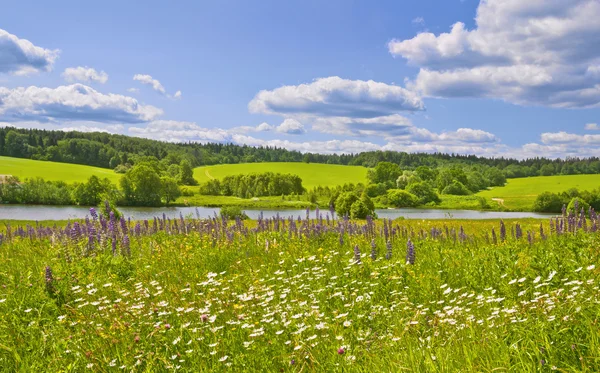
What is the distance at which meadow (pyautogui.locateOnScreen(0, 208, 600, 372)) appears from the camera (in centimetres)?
362

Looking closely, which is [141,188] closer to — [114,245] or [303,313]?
[114,245]

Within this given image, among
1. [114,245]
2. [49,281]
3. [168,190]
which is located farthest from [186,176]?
[49,281]

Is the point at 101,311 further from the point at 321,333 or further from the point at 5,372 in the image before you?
the point at 321,333

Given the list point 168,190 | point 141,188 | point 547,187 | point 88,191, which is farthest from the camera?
point 547,187

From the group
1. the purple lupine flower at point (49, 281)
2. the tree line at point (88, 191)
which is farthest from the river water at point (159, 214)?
the purple lupine flower at point (49, 281)

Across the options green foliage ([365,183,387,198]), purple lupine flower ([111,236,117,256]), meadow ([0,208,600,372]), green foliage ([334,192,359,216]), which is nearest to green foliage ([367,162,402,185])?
green foliage ([365,183,387,198])

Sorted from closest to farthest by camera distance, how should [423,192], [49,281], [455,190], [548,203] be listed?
[49,281]
[548,203]
[423,192]
[455,190]

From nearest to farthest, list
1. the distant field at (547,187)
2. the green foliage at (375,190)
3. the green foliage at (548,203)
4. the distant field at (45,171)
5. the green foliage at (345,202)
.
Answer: the green foliage at (345,202)
the green foliage at (548,203)
the distant field at (547,187)
the green foliage at (375,190)
the distant field at (45,171)

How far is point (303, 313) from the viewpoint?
17.4 ft

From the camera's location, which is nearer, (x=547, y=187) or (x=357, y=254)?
(x=357, y=254)

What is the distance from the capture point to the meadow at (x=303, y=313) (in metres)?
3.62

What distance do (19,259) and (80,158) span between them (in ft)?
685

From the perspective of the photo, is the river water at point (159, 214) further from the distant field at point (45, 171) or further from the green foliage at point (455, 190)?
the distant field at point (45, 171)

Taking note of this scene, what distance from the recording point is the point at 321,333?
488cm
